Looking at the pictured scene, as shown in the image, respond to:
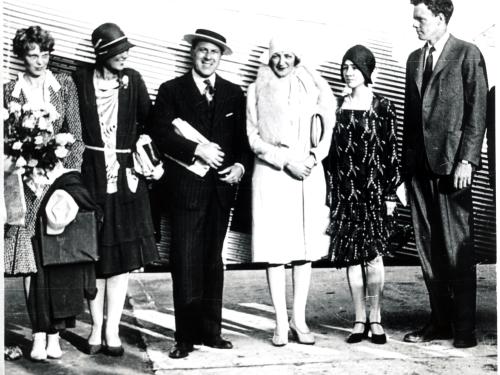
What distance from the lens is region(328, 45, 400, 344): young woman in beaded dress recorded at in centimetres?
402

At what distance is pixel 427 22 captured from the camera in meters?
4.07

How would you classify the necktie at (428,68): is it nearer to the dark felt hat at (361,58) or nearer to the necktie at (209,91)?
the dark felt hat at (361,58)

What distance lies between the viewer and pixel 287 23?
3.99m

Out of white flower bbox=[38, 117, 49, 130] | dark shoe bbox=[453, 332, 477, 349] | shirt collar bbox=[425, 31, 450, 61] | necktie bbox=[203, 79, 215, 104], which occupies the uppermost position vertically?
shirt collar bbox=[425, 31, 450, 61]

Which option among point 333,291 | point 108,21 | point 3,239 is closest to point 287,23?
point 108,21

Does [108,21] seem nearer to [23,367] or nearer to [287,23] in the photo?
[287,23]

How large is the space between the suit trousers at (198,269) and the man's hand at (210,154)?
0.58 ft

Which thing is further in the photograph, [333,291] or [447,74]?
[333,291]

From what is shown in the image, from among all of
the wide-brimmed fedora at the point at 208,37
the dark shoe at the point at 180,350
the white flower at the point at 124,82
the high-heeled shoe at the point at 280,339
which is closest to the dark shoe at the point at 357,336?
the high-heeled shoe at the point at 280,339

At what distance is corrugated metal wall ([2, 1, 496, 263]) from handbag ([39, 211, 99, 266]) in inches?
17.0

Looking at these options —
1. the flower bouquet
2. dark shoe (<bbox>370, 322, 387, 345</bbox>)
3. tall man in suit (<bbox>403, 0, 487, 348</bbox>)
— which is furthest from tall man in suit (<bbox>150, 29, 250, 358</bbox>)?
tall man in suit (<bbox>403, 0, 487, 348</bbox>)

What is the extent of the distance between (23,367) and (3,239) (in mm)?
619

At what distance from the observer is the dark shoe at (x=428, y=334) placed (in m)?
4.12

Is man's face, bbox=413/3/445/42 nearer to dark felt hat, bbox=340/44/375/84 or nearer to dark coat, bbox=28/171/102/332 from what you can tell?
dark felt hat, bbox=340/44/375/84
